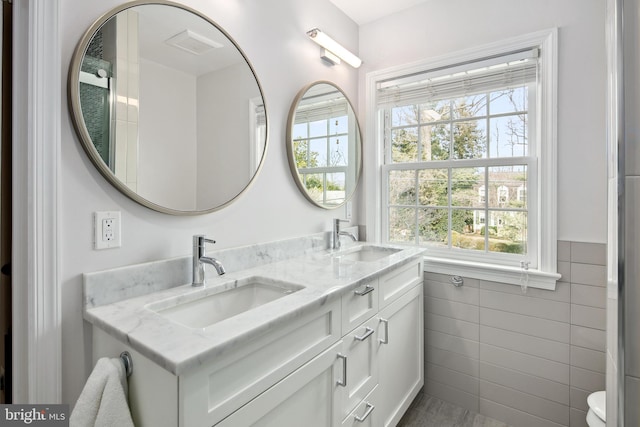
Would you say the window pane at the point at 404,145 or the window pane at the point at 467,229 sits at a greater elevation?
the window pane at the point at 404,145

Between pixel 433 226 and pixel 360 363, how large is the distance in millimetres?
1152

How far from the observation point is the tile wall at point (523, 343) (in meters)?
1.65

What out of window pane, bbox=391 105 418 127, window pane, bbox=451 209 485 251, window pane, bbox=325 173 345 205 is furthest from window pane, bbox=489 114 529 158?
window pane, bbox=325 173 345 205

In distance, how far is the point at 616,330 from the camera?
0.61 meters

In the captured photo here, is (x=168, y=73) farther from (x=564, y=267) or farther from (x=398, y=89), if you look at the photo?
(x=564, y=267)

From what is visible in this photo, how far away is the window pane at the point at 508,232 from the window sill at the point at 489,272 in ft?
0.44

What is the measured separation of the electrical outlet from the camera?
1.08 m

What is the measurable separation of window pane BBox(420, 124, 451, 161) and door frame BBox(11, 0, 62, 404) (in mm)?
1955

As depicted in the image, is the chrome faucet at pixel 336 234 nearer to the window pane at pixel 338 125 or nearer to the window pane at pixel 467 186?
the window pane at pixel 338 125

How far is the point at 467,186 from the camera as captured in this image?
206cm

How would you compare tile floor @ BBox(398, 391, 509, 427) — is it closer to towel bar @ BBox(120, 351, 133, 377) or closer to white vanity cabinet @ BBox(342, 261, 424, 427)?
white vanity cabinet @ BBox(342, 261, 424, 427)

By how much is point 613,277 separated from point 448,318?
5.13ft

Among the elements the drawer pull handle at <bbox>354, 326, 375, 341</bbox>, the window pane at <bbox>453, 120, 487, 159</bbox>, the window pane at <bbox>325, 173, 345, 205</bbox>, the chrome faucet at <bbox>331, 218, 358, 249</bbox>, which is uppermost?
the window pane at <bbox>453, 120, 487, 159</bbox>

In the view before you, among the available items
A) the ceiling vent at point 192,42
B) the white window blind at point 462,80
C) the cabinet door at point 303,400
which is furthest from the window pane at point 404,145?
the cabinet door at point 303,400
